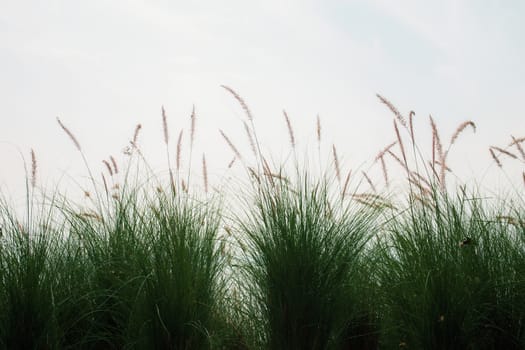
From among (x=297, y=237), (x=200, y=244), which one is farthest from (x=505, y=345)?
(x=200, y=244)

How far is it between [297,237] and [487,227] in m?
1.37

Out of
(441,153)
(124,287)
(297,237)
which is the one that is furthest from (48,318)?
(441,153)

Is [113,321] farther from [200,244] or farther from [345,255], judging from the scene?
[345,255]

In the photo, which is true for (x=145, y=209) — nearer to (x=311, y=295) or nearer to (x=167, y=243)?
(x=167, y=243)

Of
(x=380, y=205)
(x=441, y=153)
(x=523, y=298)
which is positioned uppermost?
(x=441, y=153)

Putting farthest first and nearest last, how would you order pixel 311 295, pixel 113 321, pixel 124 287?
pixel 113 321, pixel 124 287, pixel 311 295

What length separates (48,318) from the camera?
362cm

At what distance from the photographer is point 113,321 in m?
4.06

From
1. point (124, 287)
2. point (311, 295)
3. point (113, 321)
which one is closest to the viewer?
point (311, 295)

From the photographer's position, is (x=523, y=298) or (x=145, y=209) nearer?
(x=523, y=298)

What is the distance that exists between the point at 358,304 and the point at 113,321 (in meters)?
1.42

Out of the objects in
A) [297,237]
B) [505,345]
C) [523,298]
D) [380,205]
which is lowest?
[505,345]

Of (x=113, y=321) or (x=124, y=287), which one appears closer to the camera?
(x=124, y=287)

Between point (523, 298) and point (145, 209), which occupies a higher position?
point (145, 209)
